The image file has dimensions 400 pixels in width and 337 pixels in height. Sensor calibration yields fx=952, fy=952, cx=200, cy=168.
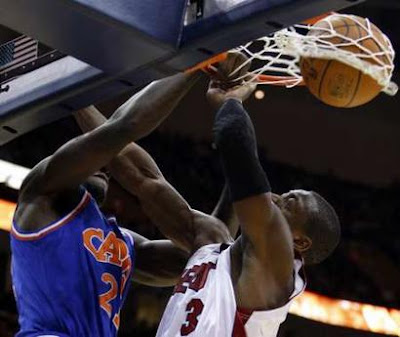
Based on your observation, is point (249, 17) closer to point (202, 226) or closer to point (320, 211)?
point (320, 211)

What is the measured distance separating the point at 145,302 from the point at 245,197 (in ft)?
20.2

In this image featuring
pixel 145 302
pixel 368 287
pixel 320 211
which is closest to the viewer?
pixel 320 211

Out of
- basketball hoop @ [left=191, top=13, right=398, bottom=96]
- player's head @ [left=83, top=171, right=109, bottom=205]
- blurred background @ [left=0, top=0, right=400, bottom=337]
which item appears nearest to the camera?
basketball hoop @ [left=191, top=13, right=398, bottom=96]

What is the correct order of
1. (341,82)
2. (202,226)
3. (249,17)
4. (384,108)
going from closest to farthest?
1. (249,17)
2. (341,82)
3. (202,226)
4. (384,108)

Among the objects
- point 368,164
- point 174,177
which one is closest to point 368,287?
point 368,164

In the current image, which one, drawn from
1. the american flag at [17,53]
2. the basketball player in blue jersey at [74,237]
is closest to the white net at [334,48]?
the basketball player in blue jersey at [74,237]

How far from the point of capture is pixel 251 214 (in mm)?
2828

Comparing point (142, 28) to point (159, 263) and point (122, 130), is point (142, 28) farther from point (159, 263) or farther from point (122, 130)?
point (159, 263)

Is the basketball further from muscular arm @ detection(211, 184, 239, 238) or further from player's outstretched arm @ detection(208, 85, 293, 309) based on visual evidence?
muscular arm @ detection(211, 184, 239, 238)

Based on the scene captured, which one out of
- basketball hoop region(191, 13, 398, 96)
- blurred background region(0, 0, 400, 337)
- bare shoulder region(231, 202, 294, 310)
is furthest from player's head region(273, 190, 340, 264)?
blurred background region(0, 0, 400, 337)

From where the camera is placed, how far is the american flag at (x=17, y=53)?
3016 millimetres

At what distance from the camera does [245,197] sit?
9.19 ft

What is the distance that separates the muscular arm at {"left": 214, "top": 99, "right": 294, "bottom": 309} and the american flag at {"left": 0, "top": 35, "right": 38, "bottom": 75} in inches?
25.1

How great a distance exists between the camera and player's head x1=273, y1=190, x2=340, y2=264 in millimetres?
3221
